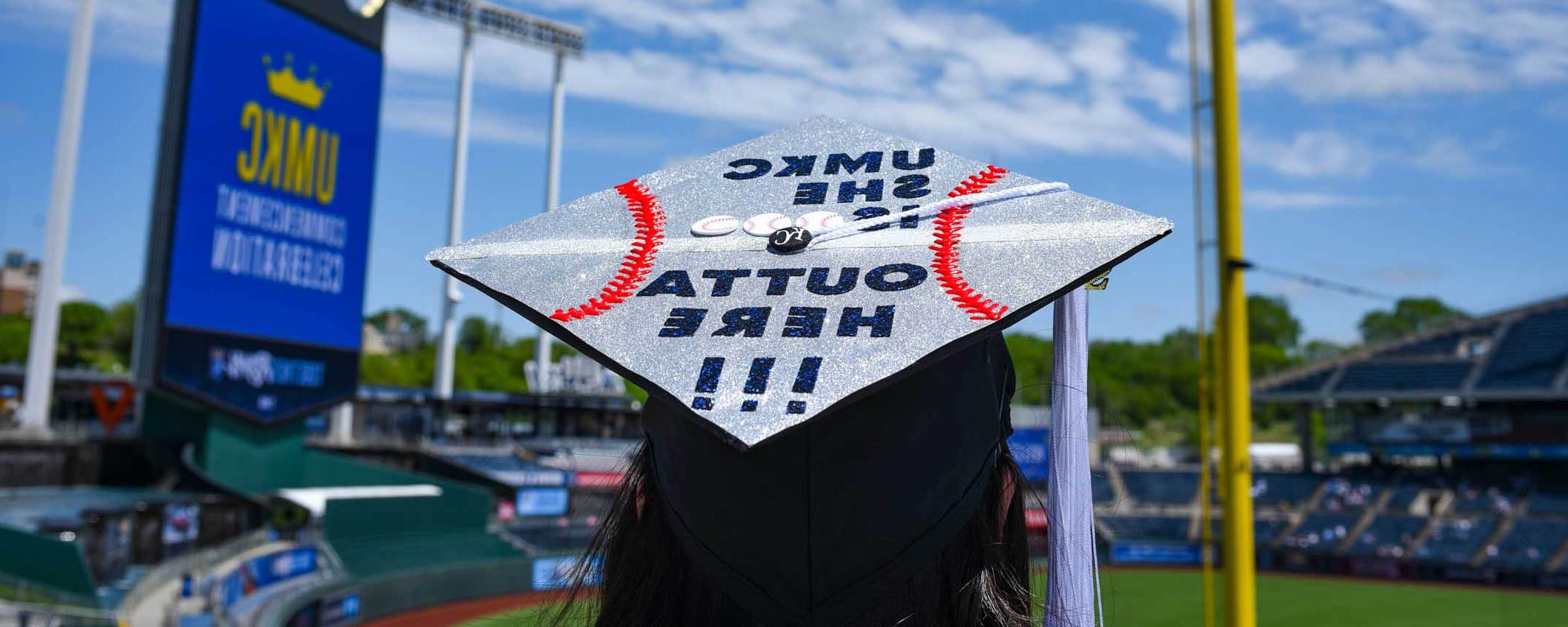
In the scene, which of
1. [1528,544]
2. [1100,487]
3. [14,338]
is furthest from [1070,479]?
[14,338]

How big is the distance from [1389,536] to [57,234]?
28.7 m

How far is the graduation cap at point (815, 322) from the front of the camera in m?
1.11

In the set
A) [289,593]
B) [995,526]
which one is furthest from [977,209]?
[289,593]

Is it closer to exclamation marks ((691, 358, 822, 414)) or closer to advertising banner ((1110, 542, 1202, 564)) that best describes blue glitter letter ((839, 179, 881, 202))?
exclamation marks ((691, 358, 822, 414))

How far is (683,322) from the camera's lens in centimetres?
118

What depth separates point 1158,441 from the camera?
58.2 meters

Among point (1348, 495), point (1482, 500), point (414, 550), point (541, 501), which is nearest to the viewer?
point (414, 550)

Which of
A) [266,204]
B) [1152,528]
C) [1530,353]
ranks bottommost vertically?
[1152,528]

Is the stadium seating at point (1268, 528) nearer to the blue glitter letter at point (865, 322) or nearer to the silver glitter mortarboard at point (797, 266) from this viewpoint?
the silver glitter mortarboard at point (797, 266)

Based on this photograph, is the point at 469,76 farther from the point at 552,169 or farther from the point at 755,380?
the point at 755,380

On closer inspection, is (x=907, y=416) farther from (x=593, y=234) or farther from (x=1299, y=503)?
(x=1299, y=503)

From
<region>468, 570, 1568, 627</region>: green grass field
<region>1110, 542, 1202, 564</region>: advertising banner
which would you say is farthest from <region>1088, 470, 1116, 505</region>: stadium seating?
<region>1110, 542, 1202, 564</region>: advertising banner

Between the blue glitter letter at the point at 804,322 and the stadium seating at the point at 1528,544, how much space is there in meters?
29.0

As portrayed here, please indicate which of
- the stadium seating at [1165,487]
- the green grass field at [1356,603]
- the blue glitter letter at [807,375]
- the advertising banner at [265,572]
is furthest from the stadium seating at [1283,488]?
the blue glitter letter at [807,375]
